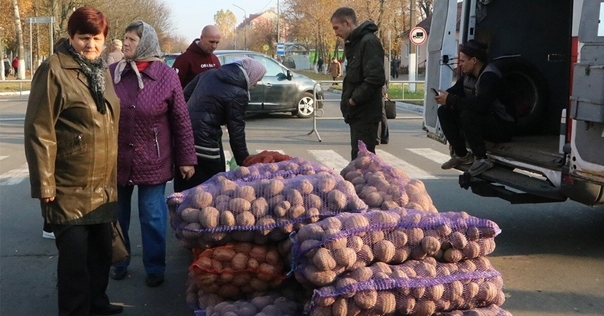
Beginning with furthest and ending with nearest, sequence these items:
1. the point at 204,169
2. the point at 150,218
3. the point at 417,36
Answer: the point at 417,36 → the point at 204,169 → the point at 150,218

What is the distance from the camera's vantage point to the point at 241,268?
3752 mm

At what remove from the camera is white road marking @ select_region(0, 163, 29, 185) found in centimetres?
945

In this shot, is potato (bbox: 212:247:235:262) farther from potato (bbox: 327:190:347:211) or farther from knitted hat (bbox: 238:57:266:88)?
knitted hat (bbox: 238:57:266:88)

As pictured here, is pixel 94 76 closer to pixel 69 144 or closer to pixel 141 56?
pixel 69 144

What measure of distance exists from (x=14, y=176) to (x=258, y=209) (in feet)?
23.8

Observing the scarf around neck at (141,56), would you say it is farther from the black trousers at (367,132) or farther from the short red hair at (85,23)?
the black trousers at (367,132)

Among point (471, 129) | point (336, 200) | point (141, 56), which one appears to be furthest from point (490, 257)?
point (141, 56)

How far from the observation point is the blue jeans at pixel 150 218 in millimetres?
4953

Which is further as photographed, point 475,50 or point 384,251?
point 475,50

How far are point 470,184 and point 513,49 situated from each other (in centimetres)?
257

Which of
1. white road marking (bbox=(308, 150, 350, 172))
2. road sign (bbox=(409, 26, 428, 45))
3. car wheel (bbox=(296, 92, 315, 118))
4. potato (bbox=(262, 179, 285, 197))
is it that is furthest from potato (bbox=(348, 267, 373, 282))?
road sign (bbox=(409, 26, 428, 45))

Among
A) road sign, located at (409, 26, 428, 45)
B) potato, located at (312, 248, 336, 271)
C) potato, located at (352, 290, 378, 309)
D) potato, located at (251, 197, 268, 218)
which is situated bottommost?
potato, located at (352, 290, 378, 309)

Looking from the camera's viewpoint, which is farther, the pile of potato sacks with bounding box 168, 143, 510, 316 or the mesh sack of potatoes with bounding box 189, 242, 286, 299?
the mesh sack of potatoes with bounding box 189, 242, 286, 299

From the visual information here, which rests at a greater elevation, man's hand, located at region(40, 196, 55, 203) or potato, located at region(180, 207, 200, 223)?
man's hand, located at region(40, 196, 55, 203)
